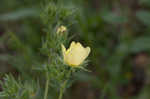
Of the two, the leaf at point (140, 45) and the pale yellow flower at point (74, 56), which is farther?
the leaf at point (140, 45)

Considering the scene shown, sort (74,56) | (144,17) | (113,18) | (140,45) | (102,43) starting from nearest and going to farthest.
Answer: (74,56) < (140,45) < (144,17) < (113,18) < (102,43)

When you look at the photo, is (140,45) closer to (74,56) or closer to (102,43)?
(102,43)

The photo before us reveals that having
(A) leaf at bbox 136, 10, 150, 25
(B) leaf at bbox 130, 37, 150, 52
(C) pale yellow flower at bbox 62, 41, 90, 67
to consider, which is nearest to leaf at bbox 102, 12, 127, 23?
(A) leaf at bbox 136, 10, 150, 25

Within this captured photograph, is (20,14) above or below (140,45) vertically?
above

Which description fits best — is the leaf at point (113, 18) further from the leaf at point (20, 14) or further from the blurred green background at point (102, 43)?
the leaf at point (20, 14)

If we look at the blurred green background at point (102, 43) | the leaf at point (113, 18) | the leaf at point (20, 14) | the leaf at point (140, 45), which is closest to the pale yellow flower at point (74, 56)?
the blurred green background at point (102, 43)

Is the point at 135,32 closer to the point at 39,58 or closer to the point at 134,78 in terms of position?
the point at 134,78

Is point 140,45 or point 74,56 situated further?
point 140,45

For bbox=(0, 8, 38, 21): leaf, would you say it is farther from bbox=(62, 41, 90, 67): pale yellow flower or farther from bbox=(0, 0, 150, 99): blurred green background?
bbox=(62, 41, 90, 67): pale yellow flower

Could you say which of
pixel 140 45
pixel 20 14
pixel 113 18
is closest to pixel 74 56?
pixel 140 45
